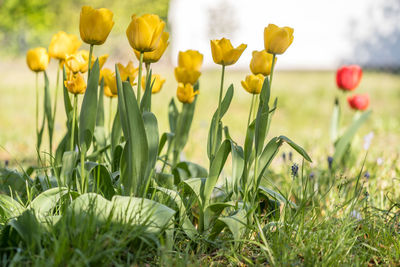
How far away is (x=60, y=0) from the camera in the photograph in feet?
57.1

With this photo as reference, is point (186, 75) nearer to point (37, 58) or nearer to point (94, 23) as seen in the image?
point (94, 23)

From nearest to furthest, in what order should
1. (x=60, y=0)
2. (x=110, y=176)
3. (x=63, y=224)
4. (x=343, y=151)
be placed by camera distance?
1. (x=63, y=224)
2. (x=110, y=176)
3. (x=343, y=151)
4. (x=60, y=0)

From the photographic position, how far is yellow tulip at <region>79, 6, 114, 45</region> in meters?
1.41

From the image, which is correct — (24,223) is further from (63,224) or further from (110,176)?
(110,176)

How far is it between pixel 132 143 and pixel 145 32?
35 centimetres

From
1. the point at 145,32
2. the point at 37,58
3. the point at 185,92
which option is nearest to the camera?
the point at 145,32

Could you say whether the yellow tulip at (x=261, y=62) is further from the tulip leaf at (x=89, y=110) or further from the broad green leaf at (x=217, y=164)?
the tulip leaf at (x=89, y=110)

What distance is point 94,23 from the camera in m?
1.42

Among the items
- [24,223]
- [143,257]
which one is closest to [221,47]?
[143,257]

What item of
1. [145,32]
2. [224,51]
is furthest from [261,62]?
[145,32]

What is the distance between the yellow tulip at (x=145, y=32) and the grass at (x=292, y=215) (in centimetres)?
56

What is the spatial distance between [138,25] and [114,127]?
552mm

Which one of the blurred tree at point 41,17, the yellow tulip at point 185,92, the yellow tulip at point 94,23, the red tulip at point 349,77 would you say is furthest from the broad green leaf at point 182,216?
the blurred tree at point 41,17

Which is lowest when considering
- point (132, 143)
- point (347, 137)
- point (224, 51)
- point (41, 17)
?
point (347, 137)
